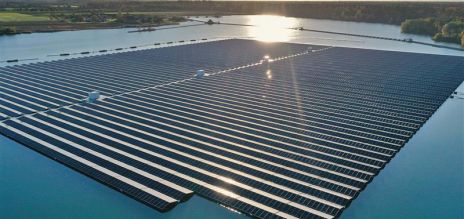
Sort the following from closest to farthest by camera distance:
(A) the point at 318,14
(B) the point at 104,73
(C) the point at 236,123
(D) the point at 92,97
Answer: (C) the point at 236,123 < (D) the point at 92,97 < (B) the point at 104,73 < (A) the point at 318,14

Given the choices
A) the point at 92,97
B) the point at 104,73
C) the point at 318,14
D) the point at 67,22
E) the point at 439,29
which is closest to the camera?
the point at 92,97

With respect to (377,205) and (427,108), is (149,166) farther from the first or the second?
(427,108)

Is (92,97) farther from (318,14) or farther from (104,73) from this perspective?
(318,14)

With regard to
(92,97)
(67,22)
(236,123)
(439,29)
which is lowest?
(67,22)

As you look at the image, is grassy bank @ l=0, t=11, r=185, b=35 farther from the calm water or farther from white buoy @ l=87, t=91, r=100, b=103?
the calm water

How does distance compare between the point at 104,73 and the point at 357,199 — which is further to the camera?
the point at 104,73

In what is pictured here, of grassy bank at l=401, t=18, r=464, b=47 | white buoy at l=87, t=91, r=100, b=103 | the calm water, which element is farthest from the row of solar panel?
grassy bank at l=401, t=18, r=464, b=47

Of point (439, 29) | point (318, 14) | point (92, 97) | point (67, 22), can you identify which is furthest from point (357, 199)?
point (318, 14)

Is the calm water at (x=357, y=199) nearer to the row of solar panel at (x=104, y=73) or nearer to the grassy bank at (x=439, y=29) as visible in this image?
the row of solar panel at (x=104, y=73)
